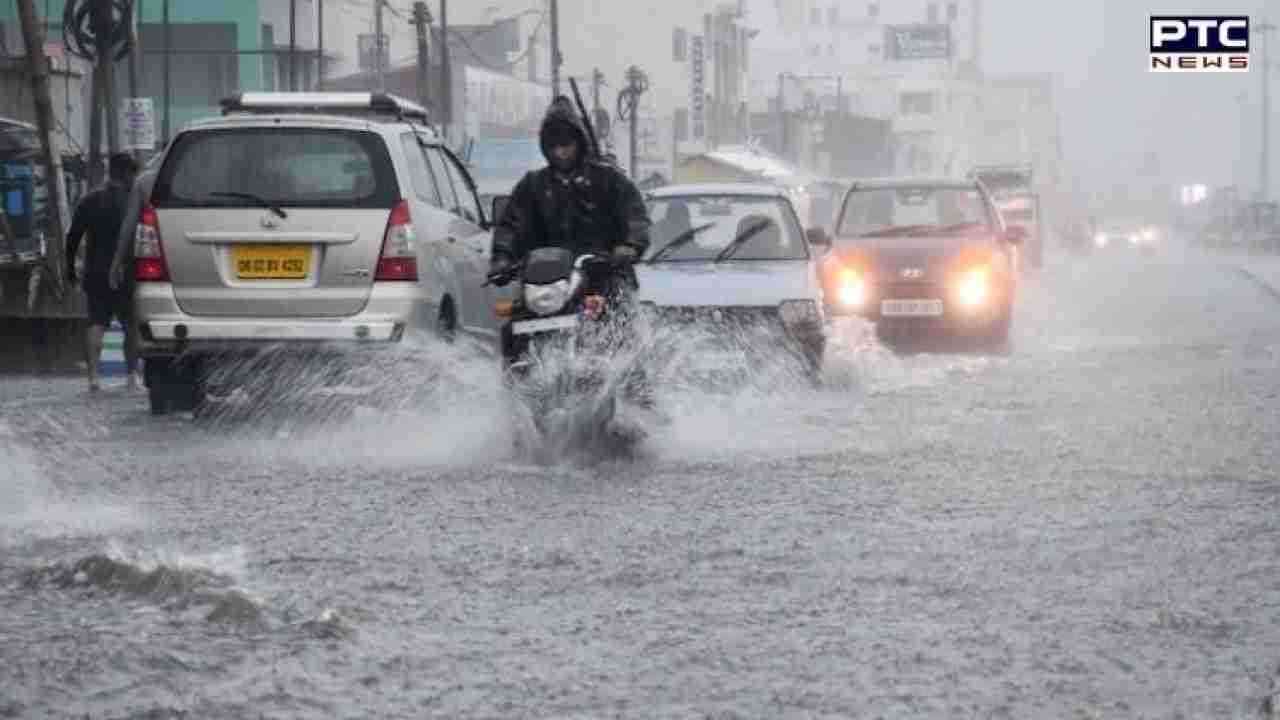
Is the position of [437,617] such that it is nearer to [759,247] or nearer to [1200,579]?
[1200,579]

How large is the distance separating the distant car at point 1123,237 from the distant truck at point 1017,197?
40115 mm

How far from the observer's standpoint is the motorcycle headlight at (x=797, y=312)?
1720 centimetres

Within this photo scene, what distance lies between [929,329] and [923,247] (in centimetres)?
75

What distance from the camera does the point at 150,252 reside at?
1406cm

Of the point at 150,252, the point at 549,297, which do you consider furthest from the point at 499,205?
the point at 549,297

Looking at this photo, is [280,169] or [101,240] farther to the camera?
[101,240]

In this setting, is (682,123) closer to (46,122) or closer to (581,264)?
(46,122)

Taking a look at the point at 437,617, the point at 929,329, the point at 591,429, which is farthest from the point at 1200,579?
the point at 929,329

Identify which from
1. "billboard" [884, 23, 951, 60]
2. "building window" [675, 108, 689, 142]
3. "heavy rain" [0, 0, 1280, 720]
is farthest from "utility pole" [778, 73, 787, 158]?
"heavy rain" [0, 0, 1280, 720]

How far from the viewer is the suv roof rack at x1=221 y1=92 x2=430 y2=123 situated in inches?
650

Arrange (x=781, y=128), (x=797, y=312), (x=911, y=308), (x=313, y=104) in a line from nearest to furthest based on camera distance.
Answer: (x=797, y=312)
(x=313, y=104)
(x=911, y=308)
(x=781, y=128)

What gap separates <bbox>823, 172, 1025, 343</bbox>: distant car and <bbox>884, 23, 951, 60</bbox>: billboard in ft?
492

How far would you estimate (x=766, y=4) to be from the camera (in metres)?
171

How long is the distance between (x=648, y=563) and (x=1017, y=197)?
53.1 metres
